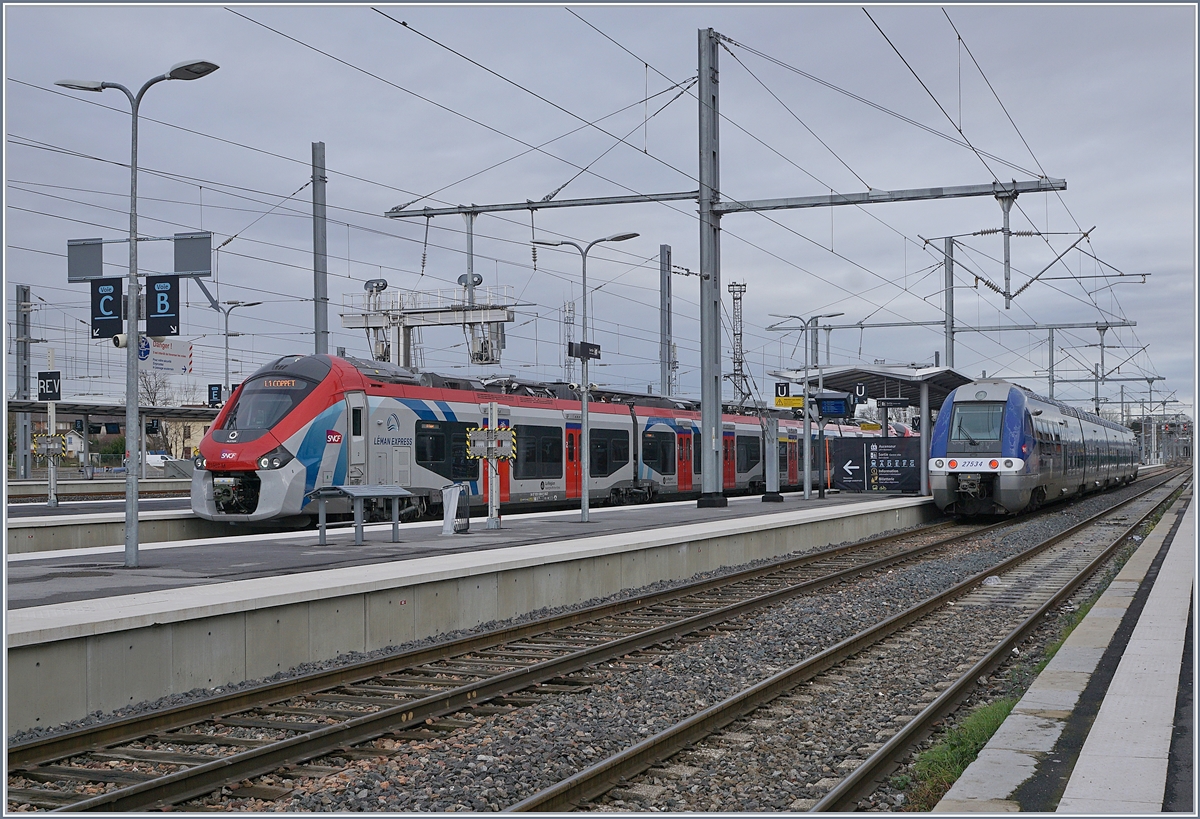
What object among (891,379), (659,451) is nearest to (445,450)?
(659,451)

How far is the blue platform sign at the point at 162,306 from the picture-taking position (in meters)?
14.3

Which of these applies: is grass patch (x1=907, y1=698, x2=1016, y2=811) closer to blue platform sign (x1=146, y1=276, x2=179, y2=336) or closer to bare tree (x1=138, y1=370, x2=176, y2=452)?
blue platform sign (x1=146, y1=276, x2=179, y2=336)

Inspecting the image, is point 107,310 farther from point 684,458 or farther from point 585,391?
point 684,458

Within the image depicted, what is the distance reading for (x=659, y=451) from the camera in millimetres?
33250

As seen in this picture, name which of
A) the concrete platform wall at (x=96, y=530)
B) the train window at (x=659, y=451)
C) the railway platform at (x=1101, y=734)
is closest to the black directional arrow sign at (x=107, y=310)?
the concrete platform wall at (x=96, y=530)

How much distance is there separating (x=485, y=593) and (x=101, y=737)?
5909 millimetres

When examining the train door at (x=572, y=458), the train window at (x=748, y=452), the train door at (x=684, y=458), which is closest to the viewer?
the train door at (x=572, y=458)

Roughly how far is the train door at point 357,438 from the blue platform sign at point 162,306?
22.7ft

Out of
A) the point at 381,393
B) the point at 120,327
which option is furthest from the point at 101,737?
the point at 381,393

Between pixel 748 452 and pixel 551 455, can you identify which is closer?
pixel 551 455

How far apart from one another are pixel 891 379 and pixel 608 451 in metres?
8.50

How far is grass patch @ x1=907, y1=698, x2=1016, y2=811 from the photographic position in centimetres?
651

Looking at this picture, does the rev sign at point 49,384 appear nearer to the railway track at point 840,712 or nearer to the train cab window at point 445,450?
the train cab window at point 445,450

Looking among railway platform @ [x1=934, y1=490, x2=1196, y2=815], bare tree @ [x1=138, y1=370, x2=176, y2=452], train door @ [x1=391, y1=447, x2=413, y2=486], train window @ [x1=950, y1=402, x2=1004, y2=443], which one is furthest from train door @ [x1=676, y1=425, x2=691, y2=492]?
bare tree @ [x1=138, y1=370, x2=176, y2=452]
